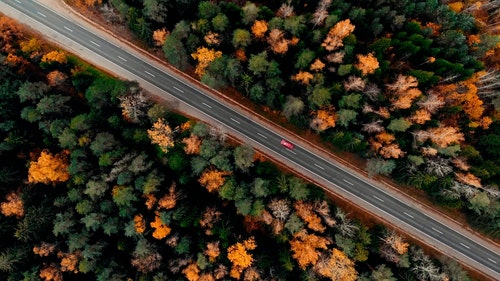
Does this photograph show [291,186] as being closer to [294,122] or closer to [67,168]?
[294,122]

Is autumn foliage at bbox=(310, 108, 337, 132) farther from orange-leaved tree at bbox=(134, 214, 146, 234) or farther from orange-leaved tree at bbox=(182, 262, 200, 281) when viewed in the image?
orange-leaved tree at bbox=(134, 214, 146, 234)

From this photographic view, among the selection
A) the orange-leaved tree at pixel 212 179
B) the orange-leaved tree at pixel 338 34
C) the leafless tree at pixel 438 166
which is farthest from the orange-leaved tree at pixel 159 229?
the leafless tree at pixel 438 166

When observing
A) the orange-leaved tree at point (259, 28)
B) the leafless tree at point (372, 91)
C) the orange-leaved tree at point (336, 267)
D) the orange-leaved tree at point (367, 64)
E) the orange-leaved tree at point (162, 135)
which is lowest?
the orange-leaved tree at point (336, 267)

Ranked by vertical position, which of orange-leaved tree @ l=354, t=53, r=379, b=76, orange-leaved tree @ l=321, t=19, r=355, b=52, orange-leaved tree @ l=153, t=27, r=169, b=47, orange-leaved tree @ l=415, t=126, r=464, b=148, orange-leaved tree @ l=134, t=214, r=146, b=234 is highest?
orange-leaved tree @ l=321, t=19, r=355, b=52

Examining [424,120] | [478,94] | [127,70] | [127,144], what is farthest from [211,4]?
[478,94]

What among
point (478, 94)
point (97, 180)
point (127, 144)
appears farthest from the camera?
point (478, 94)

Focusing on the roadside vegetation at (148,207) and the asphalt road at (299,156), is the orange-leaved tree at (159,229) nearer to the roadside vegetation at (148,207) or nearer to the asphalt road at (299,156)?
the roadside vegetation at (148,207)

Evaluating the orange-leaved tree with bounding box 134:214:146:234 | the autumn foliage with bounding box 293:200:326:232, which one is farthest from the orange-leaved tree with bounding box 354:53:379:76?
the orange-leaved tree with bounding box 134:214:146:234
